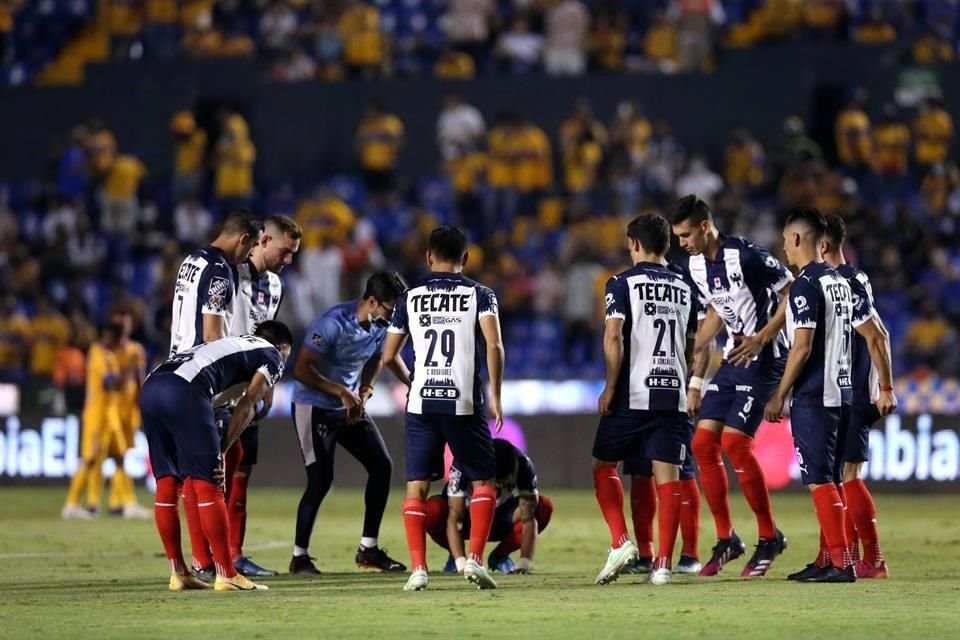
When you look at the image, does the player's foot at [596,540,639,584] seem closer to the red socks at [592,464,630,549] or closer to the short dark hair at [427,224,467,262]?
the red socks at [592,464,630,549]

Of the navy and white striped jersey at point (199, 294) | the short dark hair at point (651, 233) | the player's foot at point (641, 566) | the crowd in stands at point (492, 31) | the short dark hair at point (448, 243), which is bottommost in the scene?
the player's foot at point (641, 566)

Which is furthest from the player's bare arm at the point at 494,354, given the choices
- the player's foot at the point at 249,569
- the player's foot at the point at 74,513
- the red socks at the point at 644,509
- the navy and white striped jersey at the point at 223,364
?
the player's foot at the point at 74,513

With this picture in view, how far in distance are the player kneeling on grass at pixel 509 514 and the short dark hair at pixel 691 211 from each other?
199cm

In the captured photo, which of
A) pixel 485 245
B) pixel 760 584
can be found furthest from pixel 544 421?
pixel 760 584

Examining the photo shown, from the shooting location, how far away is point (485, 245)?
27.4 metres

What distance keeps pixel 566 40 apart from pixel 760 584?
63.0 ft

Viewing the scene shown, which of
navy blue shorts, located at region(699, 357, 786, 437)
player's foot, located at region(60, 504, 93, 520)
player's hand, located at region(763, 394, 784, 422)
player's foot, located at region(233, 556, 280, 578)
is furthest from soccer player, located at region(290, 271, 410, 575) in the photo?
player's foot, located at region(60, 504, 93, 520)

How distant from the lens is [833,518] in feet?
38.0

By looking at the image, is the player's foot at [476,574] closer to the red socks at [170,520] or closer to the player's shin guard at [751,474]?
the red socks at [170,520]

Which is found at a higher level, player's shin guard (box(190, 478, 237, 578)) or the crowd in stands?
the crowd in stands

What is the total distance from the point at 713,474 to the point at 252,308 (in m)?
3.45

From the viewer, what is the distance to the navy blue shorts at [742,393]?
40.9ft

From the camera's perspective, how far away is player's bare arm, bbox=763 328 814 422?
11555mm

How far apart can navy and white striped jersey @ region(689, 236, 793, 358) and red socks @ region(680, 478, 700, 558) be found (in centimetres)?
102
